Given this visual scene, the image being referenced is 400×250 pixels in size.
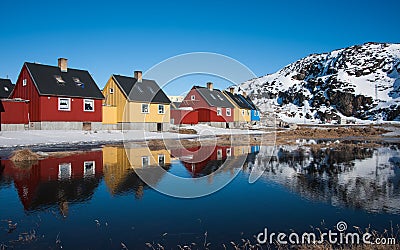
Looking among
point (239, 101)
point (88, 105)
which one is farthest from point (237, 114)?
point (88, 105)

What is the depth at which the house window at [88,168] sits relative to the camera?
42.4 ft

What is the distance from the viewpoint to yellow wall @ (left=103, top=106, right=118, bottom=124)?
38.8 metres

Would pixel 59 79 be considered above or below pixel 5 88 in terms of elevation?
above

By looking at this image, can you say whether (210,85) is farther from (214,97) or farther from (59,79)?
(59,79)

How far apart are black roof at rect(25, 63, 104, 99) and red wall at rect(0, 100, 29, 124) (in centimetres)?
257

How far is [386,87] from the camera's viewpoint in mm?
112000

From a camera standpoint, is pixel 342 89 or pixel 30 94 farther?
pixel 342 89

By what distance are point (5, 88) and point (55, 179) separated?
38425mm

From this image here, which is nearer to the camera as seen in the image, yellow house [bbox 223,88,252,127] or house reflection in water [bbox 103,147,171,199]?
house reflection in water [bbox 103,147,171,199]

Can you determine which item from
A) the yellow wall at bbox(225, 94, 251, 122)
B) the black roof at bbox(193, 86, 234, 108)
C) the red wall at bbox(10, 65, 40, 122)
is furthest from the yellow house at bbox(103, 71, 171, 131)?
the yellow wall at bbox(225, 94, 251, 122)

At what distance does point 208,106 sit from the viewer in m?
56.1

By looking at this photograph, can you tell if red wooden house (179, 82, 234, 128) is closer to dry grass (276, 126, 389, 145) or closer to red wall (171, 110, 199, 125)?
red wall (171, 110, 199, 125)

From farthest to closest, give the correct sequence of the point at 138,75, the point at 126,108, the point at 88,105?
the point at 138,75 → the point at 126,108 → the point at 88,105

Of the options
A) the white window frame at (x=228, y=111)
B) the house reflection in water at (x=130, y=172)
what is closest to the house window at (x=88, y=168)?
the house reflection in water at (x=130, y=172)
